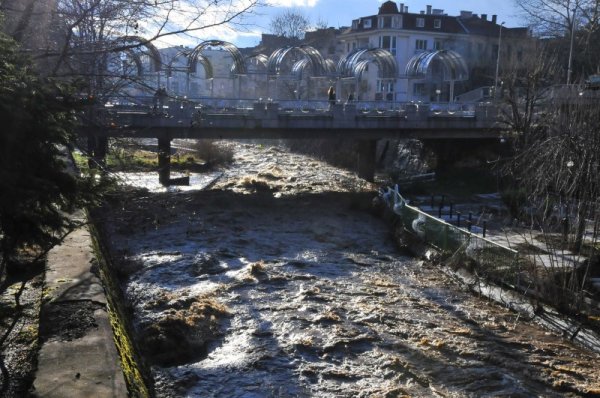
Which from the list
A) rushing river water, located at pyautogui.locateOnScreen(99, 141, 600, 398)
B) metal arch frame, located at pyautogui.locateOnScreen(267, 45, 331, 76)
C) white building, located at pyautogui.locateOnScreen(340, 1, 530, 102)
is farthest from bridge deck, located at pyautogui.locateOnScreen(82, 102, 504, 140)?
white building, located at pyautogui.locateOnScreen(340, 1, 530, 102)

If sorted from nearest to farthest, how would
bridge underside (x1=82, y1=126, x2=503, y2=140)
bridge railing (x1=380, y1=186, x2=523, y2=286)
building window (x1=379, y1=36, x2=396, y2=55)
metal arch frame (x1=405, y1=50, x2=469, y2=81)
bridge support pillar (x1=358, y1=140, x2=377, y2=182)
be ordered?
bridge railing (x1=380, y1=186, x2=523, y2=286)
bridge underside (x1=82, y1=126, x2=503, y2=140)
bridge support pillar (x1=358, y1=140, x2=377, y2=182)
metal arch frame (x1=405, y1=50, x2=469, y2=81)
building window (x1=379, y1=36, x2=396, y2=55)

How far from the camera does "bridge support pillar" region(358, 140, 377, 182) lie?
3700 cm

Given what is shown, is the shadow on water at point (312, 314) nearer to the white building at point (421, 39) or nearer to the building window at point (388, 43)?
the white building at point (421, 39)

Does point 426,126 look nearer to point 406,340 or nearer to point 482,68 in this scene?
point 406,340

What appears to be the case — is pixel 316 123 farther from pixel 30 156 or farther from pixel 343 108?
pixel 30 156

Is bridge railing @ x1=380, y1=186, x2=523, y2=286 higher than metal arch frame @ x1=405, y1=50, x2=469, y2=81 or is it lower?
lower

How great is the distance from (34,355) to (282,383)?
5.04m

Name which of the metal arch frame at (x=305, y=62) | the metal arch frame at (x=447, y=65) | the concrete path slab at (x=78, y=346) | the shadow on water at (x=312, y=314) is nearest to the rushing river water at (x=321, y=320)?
the shadow on water at (x=312, y=314)

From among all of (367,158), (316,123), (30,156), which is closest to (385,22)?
(367,158)

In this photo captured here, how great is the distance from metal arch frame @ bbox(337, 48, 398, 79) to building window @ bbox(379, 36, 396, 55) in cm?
2021

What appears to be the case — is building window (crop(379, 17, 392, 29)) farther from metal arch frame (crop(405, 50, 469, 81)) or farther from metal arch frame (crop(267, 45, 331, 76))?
metal arch frame (crop(405, 50, 469, 81))

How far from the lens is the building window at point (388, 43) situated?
232 feet

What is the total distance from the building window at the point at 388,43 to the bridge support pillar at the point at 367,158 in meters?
36.7

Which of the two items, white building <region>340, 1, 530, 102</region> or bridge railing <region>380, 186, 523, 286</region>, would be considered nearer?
bridge railing <region>380, 186, 523, 286</region>
